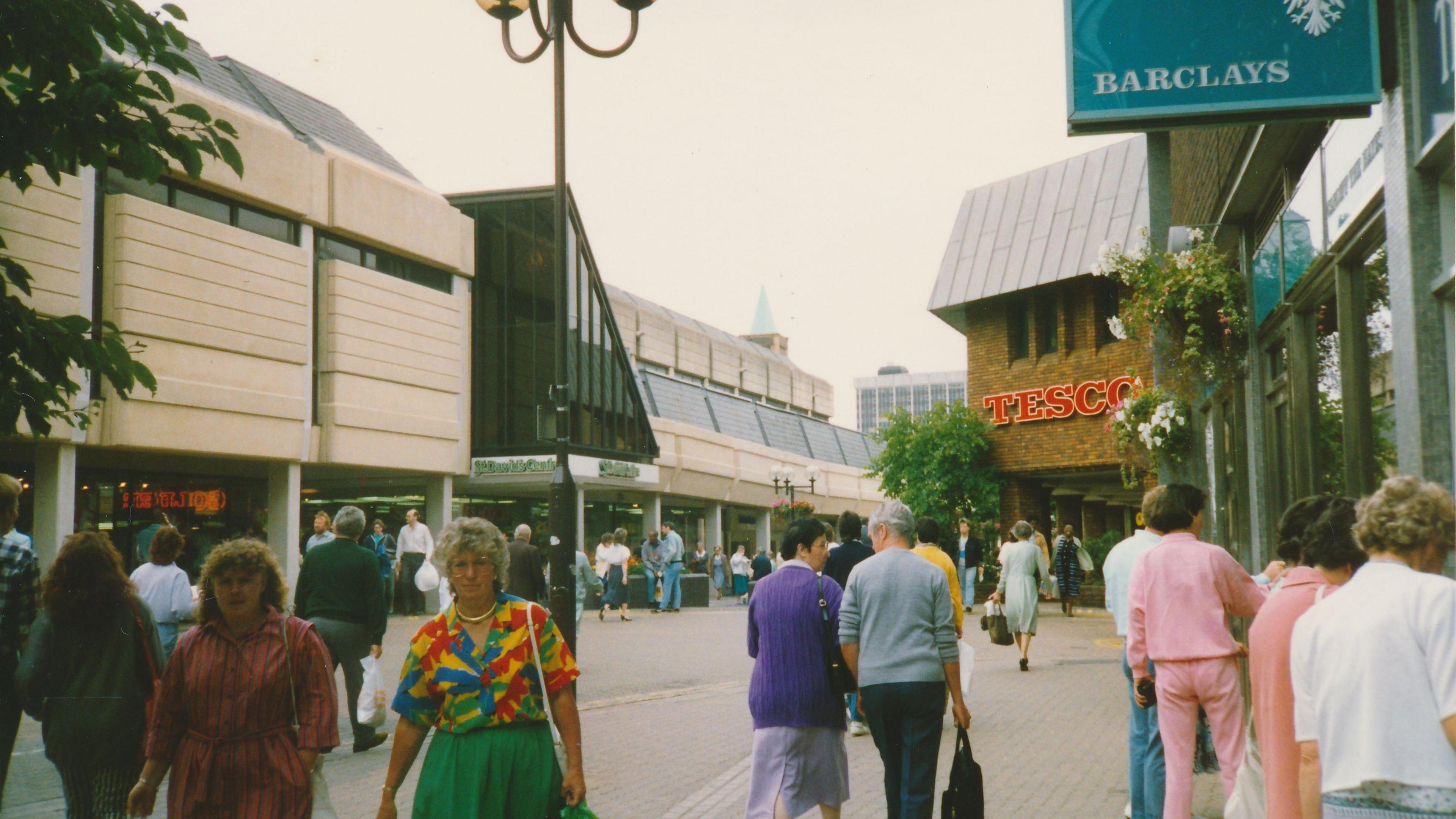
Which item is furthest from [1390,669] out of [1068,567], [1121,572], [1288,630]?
[1068,567]

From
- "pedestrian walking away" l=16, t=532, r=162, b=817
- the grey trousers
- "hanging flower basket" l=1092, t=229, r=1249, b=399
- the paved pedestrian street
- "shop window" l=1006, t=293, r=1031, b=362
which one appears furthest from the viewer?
"shop window" l=1006, t=293, r=1031, b=362

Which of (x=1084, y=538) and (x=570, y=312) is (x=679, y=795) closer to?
(x=570, y=312)

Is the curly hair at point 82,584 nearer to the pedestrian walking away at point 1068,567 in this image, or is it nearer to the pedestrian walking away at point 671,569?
the pedestrian walking away at point 1068,567

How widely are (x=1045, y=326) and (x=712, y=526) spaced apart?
1071 inches

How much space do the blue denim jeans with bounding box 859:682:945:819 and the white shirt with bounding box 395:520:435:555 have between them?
1859 cm

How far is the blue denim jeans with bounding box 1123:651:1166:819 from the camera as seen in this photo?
6.13 metres

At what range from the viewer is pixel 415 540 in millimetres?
23391

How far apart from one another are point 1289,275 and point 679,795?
18.3 feet

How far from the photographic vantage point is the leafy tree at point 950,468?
2636cm

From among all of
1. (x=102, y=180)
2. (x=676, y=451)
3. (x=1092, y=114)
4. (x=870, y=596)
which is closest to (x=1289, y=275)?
(x=1092, y=114)

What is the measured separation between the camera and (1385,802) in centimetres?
300

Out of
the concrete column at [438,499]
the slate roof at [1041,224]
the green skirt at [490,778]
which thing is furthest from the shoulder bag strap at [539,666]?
the concrete column at [438,499]

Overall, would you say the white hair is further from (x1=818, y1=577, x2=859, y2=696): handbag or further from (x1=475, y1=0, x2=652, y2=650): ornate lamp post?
Result: (x1=475, y1=0, x2=652, y2=650): ornate lamp post

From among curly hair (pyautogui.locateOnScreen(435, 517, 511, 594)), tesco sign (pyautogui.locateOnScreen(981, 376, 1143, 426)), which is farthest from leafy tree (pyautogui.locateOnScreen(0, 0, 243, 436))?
tesco sign (pyautogui.locateOnScreen(981, 376, 1143, 426))
